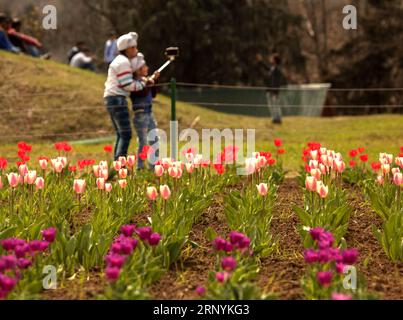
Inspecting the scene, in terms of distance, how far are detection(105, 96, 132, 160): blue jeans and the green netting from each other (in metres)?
13.2

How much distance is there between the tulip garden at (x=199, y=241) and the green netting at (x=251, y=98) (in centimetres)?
1592

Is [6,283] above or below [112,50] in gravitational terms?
below

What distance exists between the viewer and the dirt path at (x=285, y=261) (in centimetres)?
457

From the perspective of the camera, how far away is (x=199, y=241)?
6016 millimetres

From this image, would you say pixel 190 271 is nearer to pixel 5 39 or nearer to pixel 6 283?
pixel 6 283

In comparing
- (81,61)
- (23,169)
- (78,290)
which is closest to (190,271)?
(78,290)

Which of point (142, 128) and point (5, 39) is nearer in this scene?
point (142, 128)

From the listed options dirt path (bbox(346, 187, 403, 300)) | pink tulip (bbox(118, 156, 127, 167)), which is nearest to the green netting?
pink tulip (bbox(118, 156, 127, 167))

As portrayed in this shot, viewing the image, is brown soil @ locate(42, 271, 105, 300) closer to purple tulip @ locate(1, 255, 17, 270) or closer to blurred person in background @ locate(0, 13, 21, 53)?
purple tulip @ locate(1, 255, 17, 270)

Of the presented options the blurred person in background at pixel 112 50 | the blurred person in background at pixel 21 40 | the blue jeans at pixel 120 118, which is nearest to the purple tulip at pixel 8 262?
the blue jeans at pixel 120 118

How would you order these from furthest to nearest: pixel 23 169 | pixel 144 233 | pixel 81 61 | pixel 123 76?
pixel 81 61
pixel 123 76
pixel 23 169
pixel 144 233

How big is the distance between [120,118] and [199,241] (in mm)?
3981

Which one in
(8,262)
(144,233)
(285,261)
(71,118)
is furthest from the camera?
(71,118)
